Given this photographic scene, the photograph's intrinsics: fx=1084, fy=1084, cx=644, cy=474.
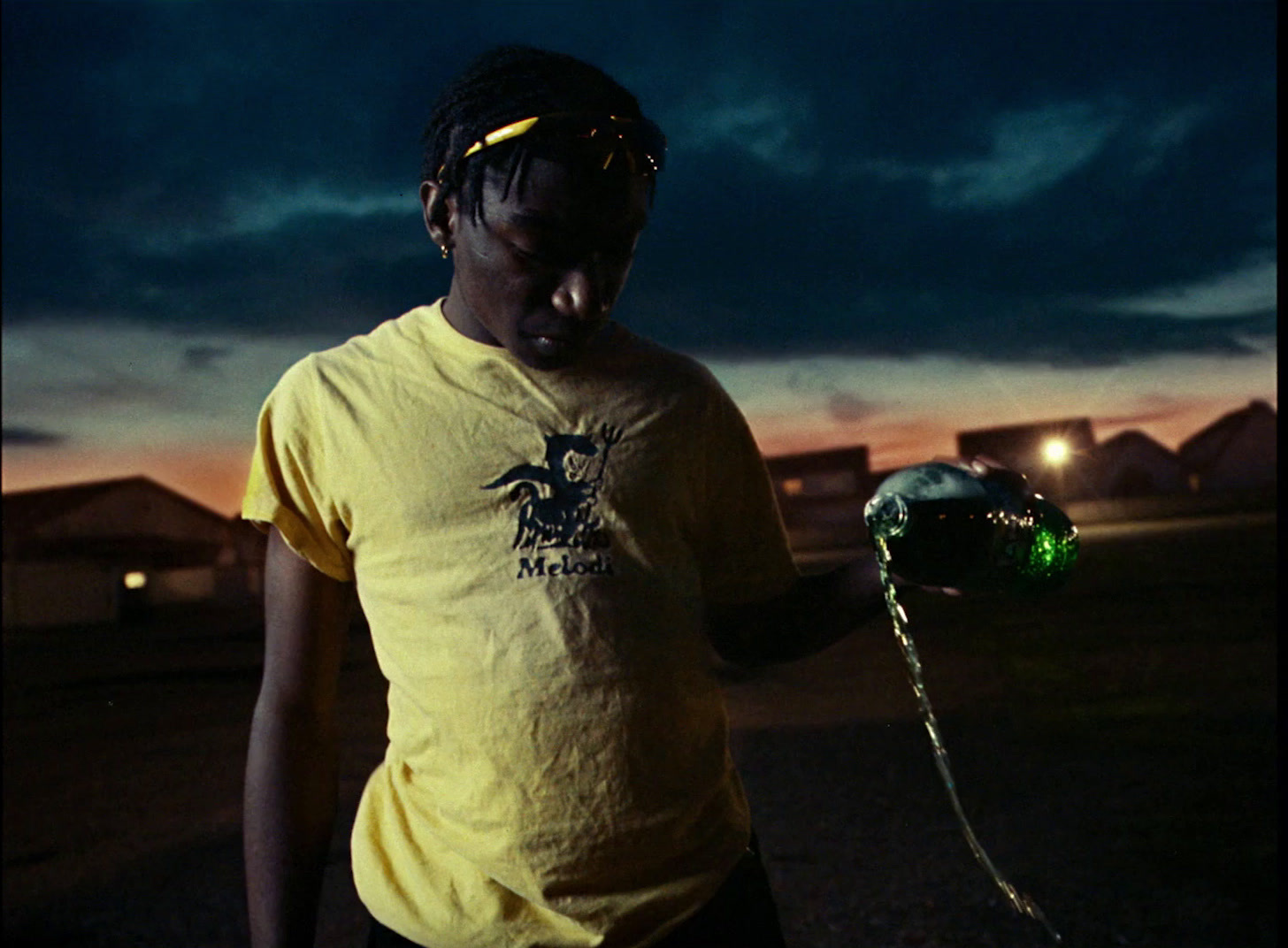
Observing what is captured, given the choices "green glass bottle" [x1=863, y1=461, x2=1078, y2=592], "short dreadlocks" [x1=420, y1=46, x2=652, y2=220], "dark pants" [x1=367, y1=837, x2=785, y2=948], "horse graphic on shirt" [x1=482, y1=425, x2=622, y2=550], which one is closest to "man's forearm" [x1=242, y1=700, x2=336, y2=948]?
"dark pants" [x1=367, y1=837, x2=785, y2=948]

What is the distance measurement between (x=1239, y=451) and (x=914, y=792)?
36724 millimetres

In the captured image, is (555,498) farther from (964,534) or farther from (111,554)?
(111,554)

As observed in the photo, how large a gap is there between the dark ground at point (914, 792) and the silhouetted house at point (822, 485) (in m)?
19.1

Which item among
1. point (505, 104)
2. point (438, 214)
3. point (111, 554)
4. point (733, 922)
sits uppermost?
point (111, 554)

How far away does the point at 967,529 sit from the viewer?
5.52 feet

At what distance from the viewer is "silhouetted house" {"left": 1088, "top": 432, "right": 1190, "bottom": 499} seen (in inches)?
1497

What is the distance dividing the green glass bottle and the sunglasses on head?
0.66 meters

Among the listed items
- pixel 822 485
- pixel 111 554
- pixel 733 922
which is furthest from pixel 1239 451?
pixel 733 922

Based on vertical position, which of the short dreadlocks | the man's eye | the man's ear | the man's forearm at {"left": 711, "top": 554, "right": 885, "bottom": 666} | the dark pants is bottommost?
the dark pants

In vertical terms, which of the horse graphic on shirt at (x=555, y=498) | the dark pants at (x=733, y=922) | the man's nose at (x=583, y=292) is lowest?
the dark pants at (x=733, y=922)

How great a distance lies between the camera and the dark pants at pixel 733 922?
1544 mm

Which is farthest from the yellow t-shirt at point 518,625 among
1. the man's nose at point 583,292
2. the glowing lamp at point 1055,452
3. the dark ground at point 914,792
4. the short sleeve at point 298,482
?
the dark ground at point 914,792

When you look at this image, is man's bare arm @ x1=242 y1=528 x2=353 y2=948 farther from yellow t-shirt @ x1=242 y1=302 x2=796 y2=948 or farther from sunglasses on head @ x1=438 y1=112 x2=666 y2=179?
sunglasses on head @ x1=438 y1=112 x2=666 y2=179

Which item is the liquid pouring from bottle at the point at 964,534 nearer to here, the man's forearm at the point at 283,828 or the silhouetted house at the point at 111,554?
the man's forearm at the point at 283,828
